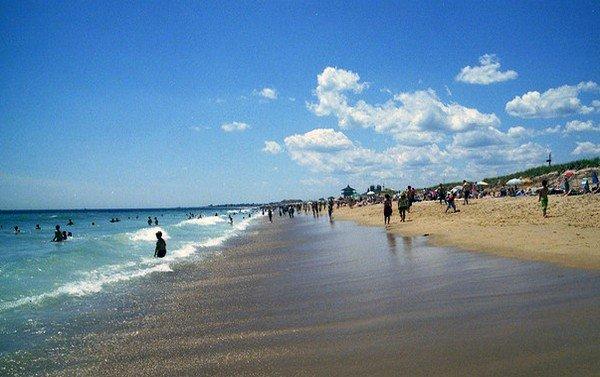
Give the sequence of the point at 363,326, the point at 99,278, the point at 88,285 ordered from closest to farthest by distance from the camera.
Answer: the point at 363,326 < the point at 88,285 < the point at 99,278

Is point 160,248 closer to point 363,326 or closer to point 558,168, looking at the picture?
→ point 363,326

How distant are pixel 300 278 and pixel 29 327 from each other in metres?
5.76

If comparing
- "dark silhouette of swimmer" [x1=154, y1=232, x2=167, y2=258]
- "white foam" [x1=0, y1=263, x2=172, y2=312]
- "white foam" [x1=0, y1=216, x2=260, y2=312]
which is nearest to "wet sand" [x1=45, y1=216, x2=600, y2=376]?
"white foam" [x1=0, y1=263, x2=172, y2=312]

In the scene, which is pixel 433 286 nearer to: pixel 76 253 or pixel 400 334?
pixel 400 334

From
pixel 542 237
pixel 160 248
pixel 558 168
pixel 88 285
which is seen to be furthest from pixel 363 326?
pixel 558 168

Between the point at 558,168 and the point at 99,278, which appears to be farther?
the point at 558,168

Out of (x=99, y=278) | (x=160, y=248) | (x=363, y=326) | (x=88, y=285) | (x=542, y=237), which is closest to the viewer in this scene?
(x=363, y=326)

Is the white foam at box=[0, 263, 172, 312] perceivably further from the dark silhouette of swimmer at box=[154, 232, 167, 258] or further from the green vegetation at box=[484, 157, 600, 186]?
the green vegetation at box=[484, 157, 600, 186]

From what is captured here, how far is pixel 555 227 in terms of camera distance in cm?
1452

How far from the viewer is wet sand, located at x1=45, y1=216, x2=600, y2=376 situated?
13.7 ft

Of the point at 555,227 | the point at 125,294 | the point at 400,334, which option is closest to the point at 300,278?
the point at 125,294

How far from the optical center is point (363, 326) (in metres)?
5.46

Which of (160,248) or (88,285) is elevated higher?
(160,248)

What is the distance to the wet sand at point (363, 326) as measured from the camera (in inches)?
164
